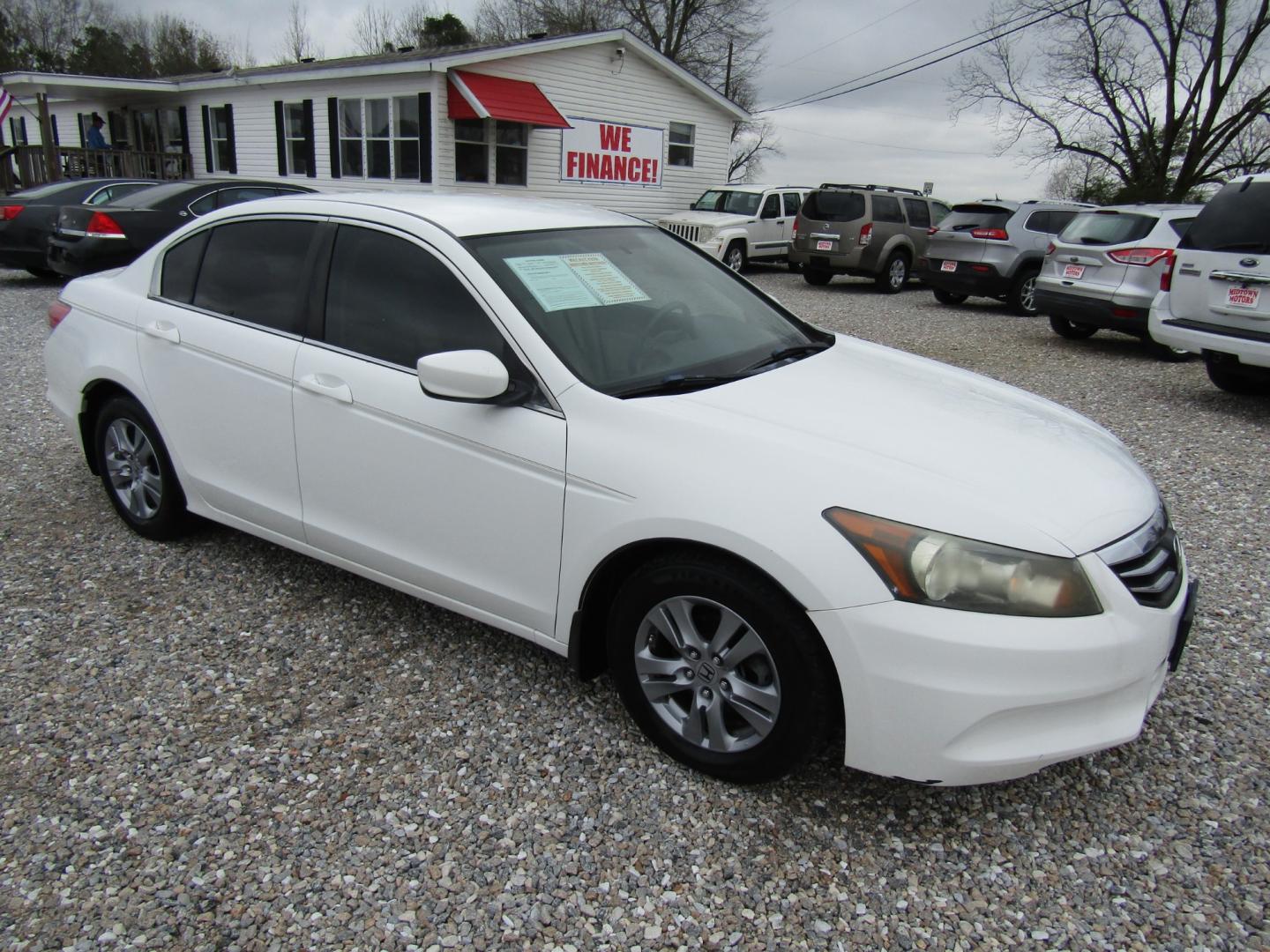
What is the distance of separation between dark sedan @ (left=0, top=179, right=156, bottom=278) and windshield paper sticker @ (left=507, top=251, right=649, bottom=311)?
35.1 feet

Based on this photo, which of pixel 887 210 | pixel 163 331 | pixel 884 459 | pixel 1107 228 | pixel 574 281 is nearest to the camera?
pixel 884 459

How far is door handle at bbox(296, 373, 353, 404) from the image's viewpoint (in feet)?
9.86

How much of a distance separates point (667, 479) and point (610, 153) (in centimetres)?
1921

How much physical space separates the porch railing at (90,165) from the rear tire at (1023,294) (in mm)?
18169

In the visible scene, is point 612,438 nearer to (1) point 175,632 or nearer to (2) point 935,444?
(2) point 935,444

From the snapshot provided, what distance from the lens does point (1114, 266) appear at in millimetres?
9352

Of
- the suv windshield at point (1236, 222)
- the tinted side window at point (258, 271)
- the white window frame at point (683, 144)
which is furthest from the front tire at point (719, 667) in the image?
the white window frame at point (683, 144)

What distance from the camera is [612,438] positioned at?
2512 millimetres

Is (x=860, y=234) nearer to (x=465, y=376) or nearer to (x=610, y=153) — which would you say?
(x=610, y=153)

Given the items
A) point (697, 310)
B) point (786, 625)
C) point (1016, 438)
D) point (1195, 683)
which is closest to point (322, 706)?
point (786, 625)

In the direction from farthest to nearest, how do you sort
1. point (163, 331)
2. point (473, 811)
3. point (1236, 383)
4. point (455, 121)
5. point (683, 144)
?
point (683, 144) < point (455, 121) < point (1236, 383) < point (163, 331) < point (473, 811)

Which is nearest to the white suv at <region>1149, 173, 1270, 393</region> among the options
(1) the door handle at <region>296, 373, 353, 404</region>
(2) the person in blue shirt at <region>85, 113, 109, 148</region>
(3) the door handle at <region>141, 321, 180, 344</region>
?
(1) the door handle at <region>296, 373, 353, 404</region>

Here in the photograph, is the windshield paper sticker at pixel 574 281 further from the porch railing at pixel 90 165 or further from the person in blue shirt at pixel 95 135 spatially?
the person in blue shirt at pixel 95 135

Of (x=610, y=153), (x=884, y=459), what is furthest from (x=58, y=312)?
(x=610, y=153)
